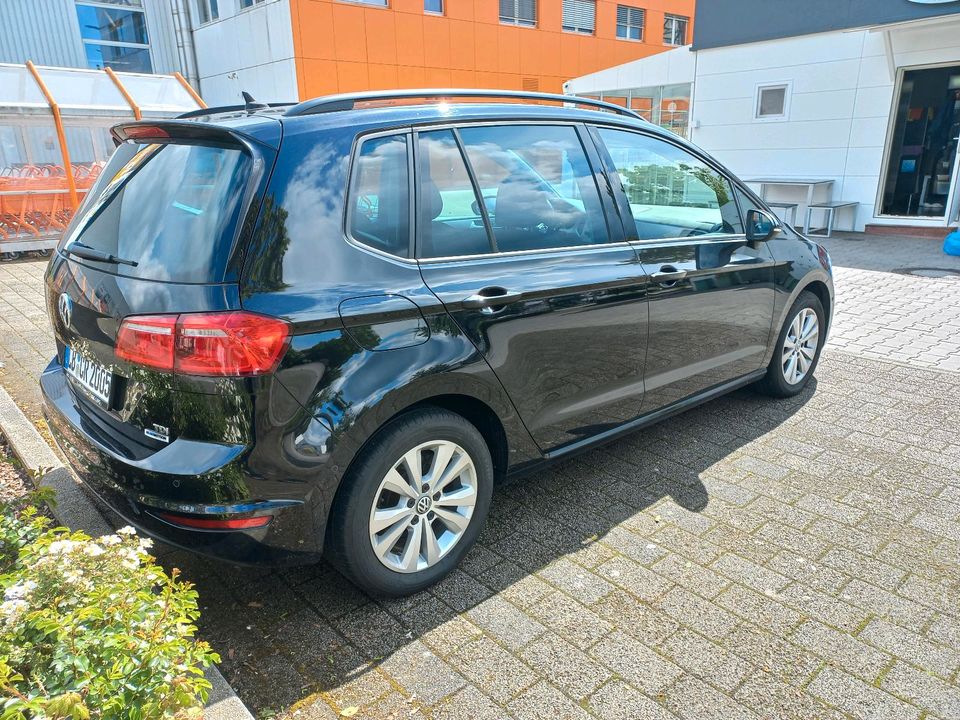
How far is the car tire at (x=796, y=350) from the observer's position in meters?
4.58

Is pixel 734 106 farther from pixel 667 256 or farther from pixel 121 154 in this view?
pixel 121 154

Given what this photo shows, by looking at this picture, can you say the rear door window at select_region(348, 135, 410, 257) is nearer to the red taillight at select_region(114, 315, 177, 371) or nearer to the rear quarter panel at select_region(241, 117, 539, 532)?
the rear quarter panel at select_region(241, 117, 539, 532)

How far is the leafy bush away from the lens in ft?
5.00

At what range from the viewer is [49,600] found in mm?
1749

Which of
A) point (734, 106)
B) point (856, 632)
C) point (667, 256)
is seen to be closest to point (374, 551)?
point (856, 632)

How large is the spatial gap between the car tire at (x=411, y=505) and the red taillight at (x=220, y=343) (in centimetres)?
53

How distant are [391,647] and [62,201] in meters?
11.3

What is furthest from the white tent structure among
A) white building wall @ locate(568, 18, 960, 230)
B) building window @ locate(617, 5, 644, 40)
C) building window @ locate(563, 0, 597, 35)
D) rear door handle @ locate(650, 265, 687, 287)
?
building window @ locate(617, 5, 644, 40)

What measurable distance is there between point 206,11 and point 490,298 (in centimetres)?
2522

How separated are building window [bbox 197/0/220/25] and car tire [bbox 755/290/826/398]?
77.4 ft

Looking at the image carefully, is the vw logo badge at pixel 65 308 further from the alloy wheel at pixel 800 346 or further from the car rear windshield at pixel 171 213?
the alloy wheel at pixel 800 346

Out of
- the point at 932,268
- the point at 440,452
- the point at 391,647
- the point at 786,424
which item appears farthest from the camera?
the point at 932,268

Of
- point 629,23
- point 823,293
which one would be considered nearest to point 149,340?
point 823,293

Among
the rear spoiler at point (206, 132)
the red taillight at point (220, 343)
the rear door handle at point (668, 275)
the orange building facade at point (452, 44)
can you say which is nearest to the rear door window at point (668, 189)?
the rear door handle at point (668, 275)
